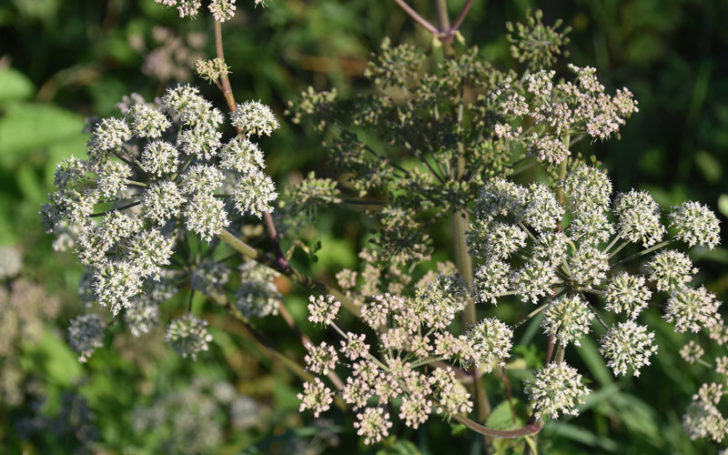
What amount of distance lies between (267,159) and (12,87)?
3720mm

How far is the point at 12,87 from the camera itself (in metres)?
9.17

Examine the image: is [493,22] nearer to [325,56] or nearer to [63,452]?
[325,56]

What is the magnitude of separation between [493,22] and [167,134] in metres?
6.49

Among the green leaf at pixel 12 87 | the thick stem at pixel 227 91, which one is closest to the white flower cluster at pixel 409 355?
the thick stem at pixel 227 91

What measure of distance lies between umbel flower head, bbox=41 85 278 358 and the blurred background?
244 cm

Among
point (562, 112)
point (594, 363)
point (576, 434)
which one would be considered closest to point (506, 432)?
point (562, 112)

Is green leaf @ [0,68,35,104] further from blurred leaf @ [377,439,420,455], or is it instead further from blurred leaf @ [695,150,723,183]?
blurred leaf @ [695,150,723,183]

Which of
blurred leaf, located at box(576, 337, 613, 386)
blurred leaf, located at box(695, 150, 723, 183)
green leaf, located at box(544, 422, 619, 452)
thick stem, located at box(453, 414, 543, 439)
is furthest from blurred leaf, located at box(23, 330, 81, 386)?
blurred leaf, located at box(695, 150, 723, 183)

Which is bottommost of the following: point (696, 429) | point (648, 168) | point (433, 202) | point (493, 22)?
point (696, 429)

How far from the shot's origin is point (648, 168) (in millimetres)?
8445

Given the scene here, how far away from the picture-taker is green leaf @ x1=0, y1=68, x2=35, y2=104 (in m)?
9.12

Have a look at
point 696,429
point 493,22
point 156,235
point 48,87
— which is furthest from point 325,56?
point 696,429

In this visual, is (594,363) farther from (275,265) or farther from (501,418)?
(275,265)

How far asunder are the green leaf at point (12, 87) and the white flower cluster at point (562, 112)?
786cm
